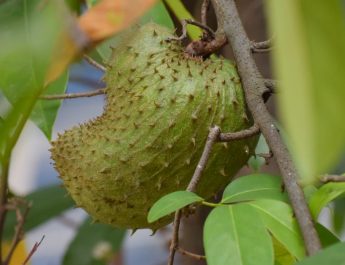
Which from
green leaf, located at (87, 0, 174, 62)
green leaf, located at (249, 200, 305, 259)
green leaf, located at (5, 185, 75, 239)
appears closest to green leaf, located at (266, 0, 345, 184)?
green leaf, located at (249, 200, 305, 259)

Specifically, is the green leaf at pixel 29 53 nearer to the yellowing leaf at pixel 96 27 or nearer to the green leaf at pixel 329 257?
the yellowing leaf at pixel 96 27

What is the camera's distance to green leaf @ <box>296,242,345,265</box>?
1.45 feet

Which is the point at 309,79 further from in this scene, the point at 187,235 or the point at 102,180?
the point at 187,235

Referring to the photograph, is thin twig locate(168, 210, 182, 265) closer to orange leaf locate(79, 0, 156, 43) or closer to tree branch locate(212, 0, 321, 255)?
tree branch locate(212, 0, 321, 255)

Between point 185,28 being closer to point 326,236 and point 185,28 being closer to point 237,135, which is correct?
point 237,135

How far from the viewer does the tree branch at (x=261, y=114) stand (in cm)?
54

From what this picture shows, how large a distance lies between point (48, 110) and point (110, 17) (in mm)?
658

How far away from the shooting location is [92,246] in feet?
5.28

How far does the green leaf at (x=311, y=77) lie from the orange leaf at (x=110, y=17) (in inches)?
2.6

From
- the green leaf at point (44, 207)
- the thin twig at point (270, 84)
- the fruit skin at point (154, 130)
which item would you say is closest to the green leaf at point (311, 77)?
the thin twig at point (270, 84)

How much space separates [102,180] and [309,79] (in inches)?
24.9

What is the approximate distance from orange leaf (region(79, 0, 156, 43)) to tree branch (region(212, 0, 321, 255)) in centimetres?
25

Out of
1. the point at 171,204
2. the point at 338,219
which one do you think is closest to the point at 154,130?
the point at 171,204

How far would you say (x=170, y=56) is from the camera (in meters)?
0.86
